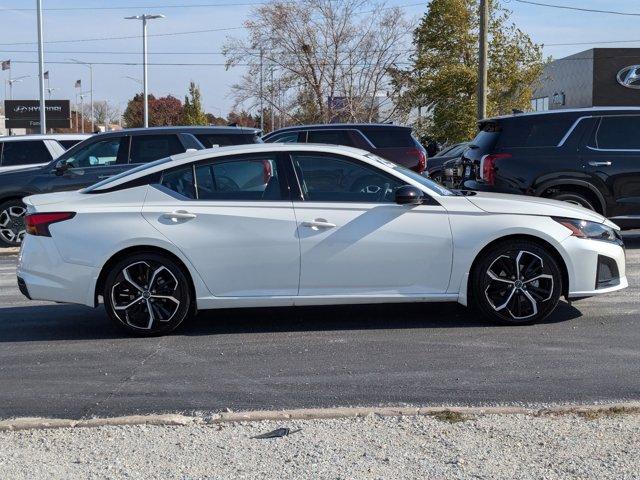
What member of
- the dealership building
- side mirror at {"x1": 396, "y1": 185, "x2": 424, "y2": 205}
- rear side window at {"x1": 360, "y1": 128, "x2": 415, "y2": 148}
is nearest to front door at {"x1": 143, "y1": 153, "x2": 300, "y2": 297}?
side mirror at {"x1": 396, "y1": 185, "x2": 424, "y2": 205}

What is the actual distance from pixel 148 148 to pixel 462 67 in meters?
21.2

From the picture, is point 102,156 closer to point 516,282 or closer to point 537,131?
point 537,131

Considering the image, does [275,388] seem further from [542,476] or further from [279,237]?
[542,476]

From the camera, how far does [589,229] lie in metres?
7.29

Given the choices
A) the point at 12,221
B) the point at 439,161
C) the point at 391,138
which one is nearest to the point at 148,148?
the point at 12,221

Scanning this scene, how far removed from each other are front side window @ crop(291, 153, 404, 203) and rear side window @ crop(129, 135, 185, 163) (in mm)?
6774

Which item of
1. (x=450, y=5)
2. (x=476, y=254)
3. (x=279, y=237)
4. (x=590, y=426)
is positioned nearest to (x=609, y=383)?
(x=590, y=426)

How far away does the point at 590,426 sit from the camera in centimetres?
467

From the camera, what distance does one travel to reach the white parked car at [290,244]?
23.0ft

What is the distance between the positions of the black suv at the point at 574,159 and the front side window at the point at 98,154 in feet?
18.8

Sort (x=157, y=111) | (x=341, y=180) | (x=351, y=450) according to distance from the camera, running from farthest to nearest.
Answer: (x=157, y=111), (x=341, y=180), (x=351, y=450)

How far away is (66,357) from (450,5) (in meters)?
28.4

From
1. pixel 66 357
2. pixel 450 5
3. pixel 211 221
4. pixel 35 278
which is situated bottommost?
pixel 66 357

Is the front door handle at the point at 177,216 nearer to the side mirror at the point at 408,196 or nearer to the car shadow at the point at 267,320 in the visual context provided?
the car shadow at the point at 267,320
